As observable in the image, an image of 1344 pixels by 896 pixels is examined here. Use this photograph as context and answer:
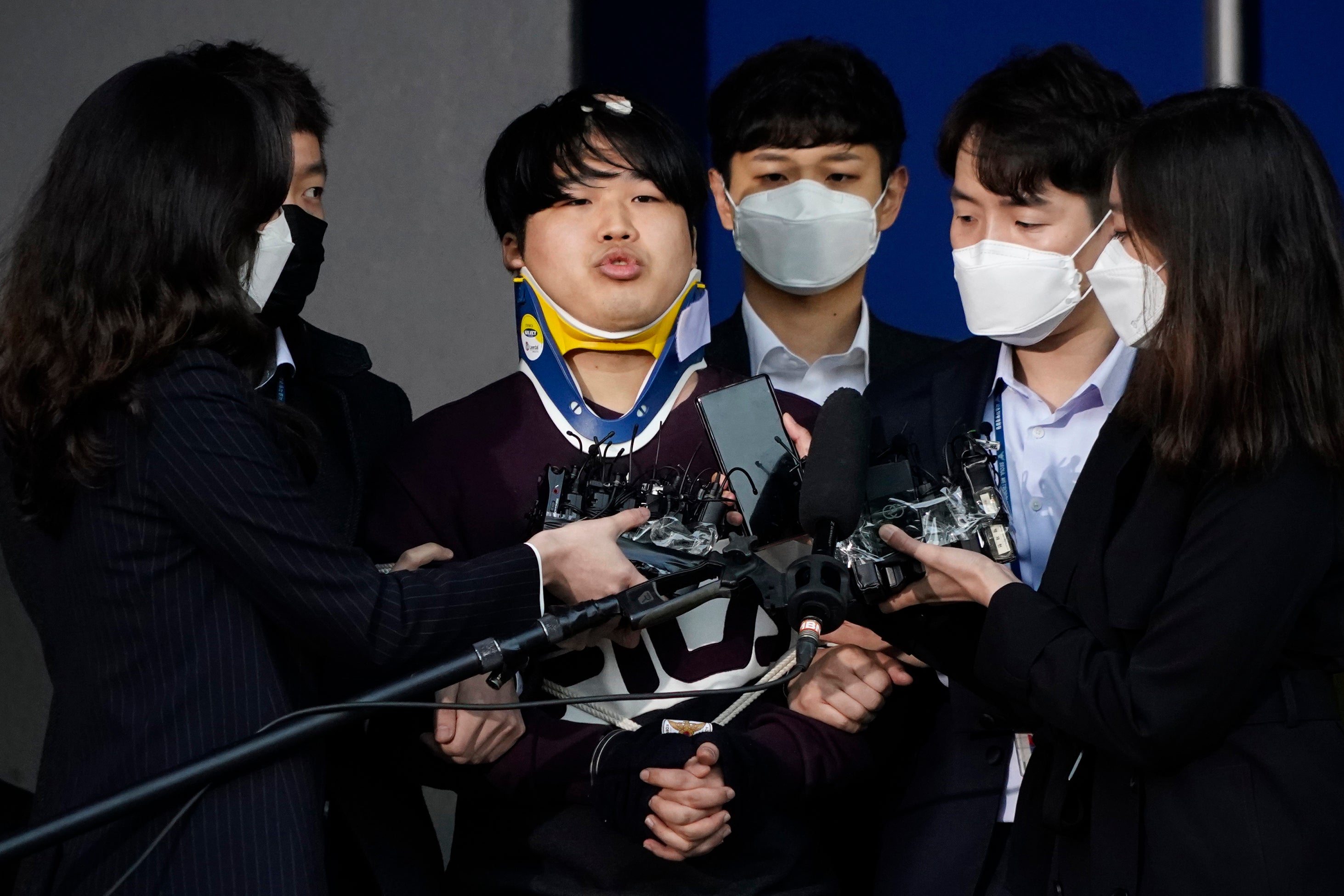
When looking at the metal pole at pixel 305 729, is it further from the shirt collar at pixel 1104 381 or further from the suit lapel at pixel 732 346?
the suit lapel at pixel 732 346

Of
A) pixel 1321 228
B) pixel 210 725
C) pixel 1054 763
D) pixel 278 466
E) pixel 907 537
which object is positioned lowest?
pixel 1054 763

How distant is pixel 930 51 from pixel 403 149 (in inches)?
56.5

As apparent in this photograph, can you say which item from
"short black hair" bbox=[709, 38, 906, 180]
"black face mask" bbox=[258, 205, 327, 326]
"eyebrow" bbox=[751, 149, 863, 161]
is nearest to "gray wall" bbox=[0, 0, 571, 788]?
"short black hair" bbox=[709, 38, 906, 180]

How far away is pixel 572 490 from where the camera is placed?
7.14 feet

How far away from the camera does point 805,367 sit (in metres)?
3.08

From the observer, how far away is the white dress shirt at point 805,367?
3076 millimetres

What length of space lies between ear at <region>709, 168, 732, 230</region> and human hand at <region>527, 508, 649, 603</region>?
4.33 ft

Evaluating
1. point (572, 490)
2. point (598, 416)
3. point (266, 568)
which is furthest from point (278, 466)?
point (598, 416)

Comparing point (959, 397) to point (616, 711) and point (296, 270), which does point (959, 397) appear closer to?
point (616, 711)

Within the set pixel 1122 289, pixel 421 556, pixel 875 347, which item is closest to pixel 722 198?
pixel 875 347

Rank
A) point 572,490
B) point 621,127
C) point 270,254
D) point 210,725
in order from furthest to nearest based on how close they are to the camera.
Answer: point 621,127
point 270,254
point 572,490
point 210,725

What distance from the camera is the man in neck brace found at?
2.16m

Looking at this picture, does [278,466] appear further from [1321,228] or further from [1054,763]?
[1321,228]

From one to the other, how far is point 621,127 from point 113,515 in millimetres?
1104
